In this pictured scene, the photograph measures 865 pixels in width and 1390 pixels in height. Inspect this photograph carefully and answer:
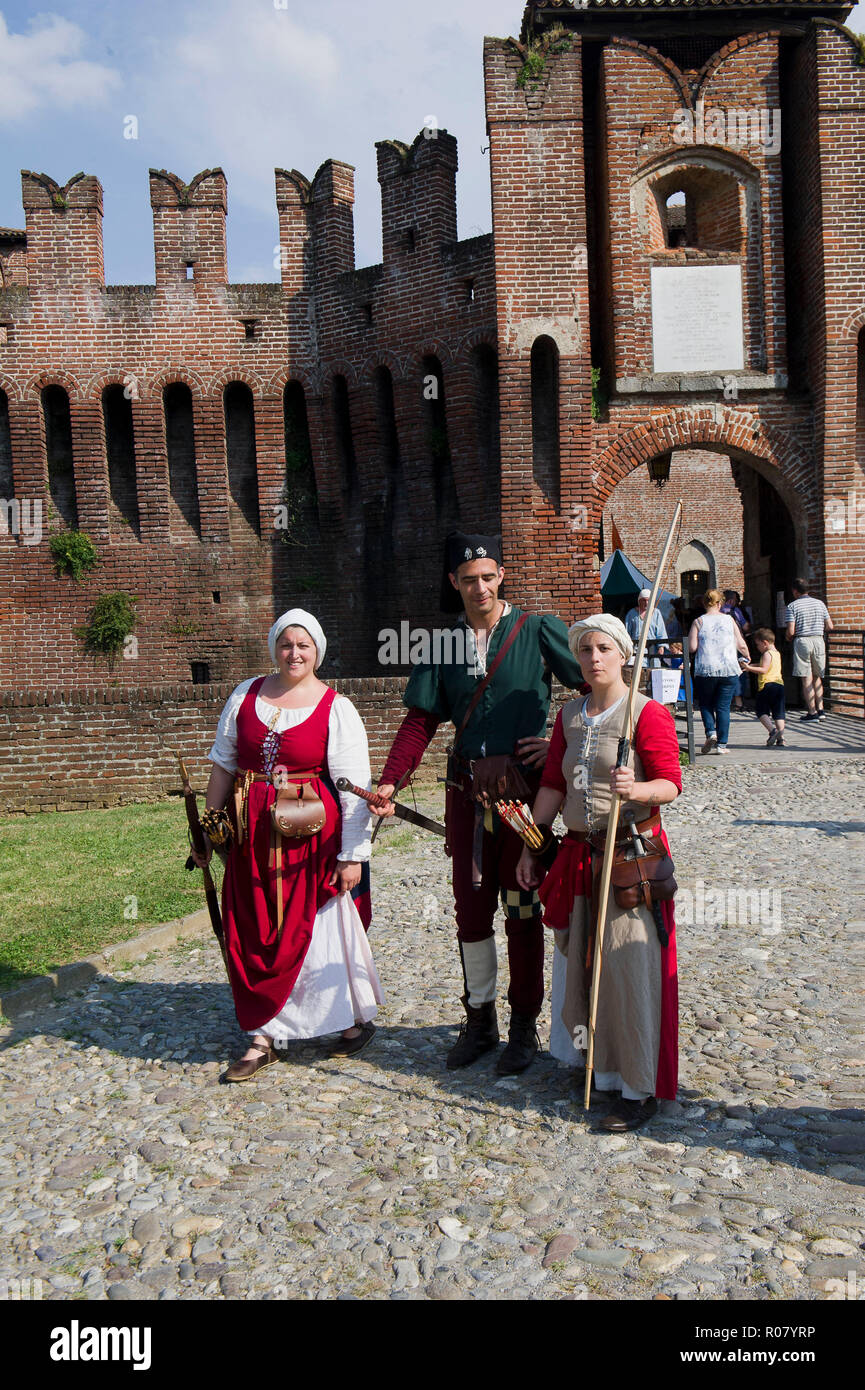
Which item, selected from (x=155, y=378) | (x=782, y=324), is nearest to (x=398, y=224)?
(x=155, y=378)

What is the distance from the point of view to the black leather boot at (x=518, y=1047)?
4195 mm

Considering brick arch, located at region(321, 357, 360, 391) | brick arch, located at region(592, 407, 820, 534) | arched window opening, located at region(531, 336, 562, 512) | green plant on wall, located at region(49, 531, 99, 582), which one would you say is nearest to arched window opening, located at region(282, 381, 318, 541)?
brick arch, located at region(321, 357, 360, 391)

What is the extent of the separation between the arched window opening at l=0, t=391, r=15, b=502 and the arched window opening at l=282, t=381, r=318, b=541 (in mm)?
4897

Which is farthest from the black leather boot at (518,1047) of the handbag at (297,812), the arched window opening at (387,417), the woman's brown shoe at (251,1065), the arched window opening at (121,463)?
the arched window opening at (121,463)

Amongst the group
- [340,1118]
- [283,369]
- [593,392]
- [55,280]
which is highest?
[55,280]

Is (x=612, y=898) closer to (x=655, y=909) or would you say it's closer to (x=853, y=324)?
(x=655, y=909)

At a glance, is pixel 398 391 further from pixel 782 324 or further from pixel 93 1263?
pixel 93 1263

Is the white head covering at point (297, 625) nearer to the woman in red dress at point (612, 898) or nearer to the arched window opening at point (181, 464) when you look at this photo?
the woman in red dress at point (612, 898)

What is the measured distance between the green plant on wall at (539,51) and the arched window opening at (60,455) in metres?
9.50

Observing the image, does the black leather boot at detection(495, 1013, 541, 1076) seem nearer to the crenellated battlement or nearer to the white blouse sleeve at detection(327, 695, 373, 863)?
the white blouse sleeve at detection(327, 695, 373, 863)

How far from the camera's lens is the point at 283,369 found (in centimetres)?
1881

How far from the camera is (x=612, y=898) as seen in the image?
3.69 meters

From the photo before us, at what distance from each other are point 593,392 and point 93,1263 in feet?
47.0

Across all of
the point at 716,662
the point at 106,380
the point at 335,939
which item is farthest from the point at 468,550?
the point at 106,380
